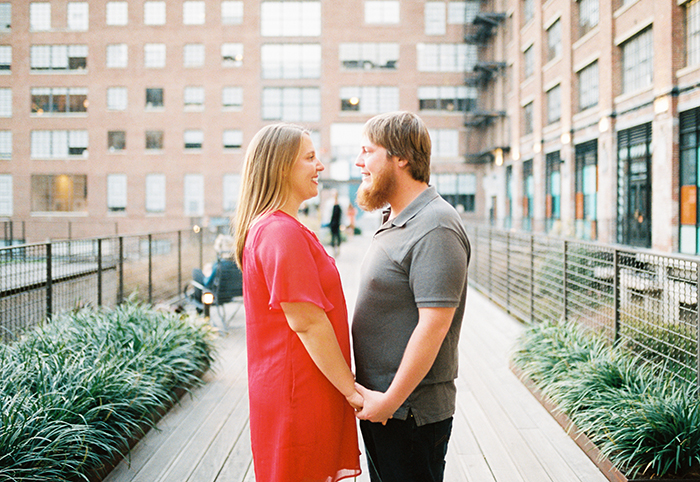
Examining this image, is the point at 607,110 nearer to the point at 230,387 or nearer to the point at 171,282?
the point at 171,282

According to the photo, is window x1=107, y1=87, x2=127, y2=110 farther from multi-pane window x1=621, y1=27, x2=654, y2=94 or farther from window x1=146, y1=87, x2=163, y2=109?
multi-pane window x1=621, y1=27, x2=654, y2=94

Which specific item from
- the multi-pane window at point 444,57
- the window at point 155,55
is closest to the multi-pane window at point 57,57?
the window at point 155,55

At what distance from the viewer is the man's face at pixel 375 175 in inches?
72.1

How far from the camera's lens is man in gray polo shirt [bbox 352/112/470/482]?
168 cm

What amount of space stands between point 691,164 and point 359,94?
26.1 m

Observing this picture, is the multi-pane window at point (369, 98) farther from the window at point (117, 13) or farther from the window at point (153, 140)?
the window at point (117, 13)

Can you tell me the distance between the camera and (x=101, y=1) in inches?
1503

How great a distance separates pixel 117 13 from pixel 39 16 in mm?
5800

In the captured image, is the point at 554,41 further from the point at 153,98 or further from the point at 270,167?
the point at 153,98

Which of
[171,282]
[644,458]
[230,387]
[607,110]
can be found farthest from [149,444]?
[607,110]

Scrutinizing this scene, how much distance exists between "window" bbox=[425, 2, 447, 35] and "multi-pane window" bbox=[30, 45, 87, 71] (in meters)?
24.5

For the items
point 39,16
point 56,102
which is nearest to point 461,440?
point 56,102

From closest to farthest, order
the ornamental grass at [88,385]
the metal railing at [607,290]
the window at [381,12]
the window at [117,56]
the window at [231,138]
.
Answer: the ornamental grass at [88,385] → the metal railing at [607,290] → the window at [381,12] → the window at [231,138] → the window at [117,56]

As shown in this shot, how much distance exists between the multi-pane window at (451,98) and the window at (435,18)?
390cm
